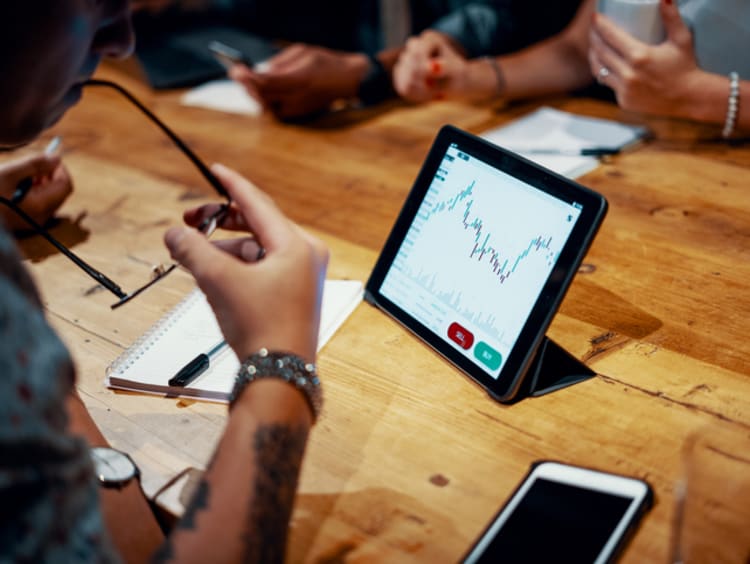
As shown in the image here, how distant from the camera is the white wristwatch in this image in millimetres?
698

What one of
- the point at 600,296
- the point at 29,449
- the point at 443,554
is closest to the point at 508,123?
the point at 600,296

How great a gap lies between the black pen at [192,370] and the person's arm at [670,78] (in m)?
0.90

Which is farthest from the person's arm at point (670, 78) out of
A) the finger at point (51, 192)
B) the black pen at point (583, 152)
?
the finger at point (51, 192)

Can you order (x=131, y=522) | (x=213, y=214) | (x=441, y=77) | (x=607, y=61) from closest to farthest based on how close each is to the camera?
(x=131, y=522), (x=213, y=214), (x=607, y=61), (x=441, y=77)

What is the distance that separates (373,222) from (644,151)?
53 cm

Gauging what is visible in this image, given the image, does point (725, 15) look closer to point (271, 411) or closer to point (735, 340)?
point (735, 340)

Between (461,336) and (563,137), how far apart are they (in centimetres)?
69

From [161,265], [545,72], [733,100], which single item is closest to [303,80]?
[545,72]

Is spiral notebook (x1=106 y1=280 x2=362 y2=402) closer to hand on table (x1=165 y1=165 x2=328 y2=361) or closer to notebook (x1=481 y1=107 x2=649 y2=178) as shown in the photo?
hand on table (x1=165 y1=165 x2=328 y2=361)

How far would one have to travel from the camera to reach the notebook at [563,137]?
4.10 ft

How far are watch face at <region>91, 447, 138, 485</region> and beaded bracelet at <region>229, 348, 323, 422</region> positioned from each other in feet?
0.52

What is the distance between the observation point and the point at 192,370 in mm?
838

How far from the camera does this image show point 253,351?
0.63m

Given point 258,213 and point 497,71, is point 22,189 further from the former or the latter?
point 497,71
